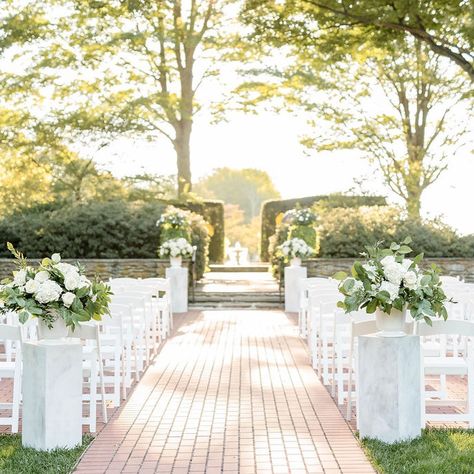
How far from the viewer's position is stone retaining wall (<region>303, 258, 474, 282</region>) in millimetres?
22766

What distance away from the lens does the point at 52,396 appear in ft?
24.0

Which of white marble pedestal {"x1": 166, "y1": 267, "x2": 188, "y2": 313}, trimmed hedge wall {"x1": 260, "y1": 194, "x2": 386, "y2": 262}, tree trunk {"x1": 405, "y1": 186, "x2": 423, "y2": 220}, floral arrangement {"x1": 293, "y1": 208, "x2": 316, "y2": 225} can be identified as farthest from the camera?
trimmed hedge wall {"x1": 260, "y1": 194, "x2": 386, "y2": 262}

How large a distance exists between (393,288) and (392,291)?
0.09 ft

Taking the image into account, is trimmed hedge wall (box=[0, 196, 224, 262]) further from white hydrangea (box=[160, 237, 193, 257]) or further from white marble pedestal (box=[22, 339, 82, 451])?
white marble pedestal (box=[22, 339, 82, 451])

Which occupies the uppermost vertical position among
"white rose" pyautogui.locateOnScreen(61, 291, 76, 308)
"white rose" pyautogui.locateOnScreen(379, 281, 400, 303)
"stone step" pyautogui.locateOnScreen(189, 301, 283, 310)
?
"white rose" pyautogui.locateOnScreen(379, 281, 400, 303)

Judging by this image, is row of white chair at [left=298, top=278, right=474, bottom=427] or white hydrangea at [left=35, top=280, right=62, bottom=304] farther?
row of white chair at [left=298, top=278, right=474, bottom=427]

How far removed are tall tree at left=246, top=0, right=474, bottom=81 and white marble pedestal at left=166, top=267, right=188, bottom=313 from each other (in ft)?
19.3

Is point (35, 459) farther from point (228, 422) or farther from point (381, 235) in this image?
point (381, 235)

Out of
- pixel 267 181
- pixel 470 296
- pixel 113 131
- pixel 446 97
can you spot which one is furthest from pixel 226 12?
pixel 470 296

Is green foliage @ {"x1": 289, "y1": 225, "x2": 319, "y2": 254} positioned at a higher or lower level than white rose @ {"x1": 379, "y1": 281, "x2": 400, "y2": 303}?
higher

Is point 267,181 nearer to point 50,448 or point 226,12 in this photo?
point 226,12

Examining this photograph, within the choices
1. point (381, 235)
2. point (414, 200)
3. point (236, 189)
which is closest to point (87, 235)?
point (381, 235)

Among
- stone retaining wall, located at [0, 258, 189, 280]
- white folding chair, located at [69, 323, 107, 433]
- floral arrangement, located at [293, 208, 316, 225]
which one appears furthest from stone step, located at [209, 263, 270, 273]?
white folding chair, located at [69, 323, 107, 433]

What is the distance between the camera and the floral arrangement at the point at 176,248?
21.9 meters
